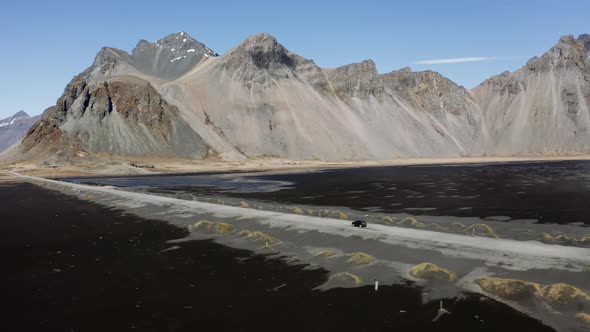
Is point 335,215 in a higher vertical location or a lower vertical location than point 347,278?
higher

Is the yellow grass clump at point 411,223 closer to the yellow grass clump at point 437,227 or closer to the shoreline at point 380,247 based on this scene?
the yellow grass clump at point 437,227

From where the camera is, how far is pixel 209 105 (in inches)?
6378

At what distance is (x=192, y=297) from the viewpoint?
16.1 metres

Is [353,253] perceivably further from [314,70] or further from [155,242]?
[314,70]

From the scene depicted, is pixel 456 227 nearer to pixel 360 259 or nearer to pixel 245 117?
pixel 360 259

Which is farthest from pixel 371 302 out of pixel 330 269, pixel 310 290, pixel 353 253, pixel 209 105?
pixel 209 105

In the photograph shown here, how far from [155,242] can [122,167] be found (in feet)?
298

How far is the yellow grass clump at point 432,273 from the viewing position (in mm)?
17281

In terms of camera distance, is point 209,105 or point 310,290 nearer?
point 310,290

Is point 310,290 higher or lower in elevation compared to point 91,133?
lower

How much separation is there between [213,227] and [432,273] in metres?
15.7

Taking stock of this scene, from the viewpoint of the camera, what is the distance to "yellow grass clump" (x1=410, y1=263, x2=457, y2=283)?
56.7ft

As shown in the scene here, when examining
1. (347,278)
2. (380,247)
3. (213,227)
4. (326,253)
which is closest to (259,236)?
(213,227)

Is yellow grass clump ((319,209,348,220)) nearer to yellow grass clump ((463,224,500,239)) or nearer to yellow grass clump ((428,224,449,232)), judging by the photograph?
yellow grass clump ((428,224,449,232))
